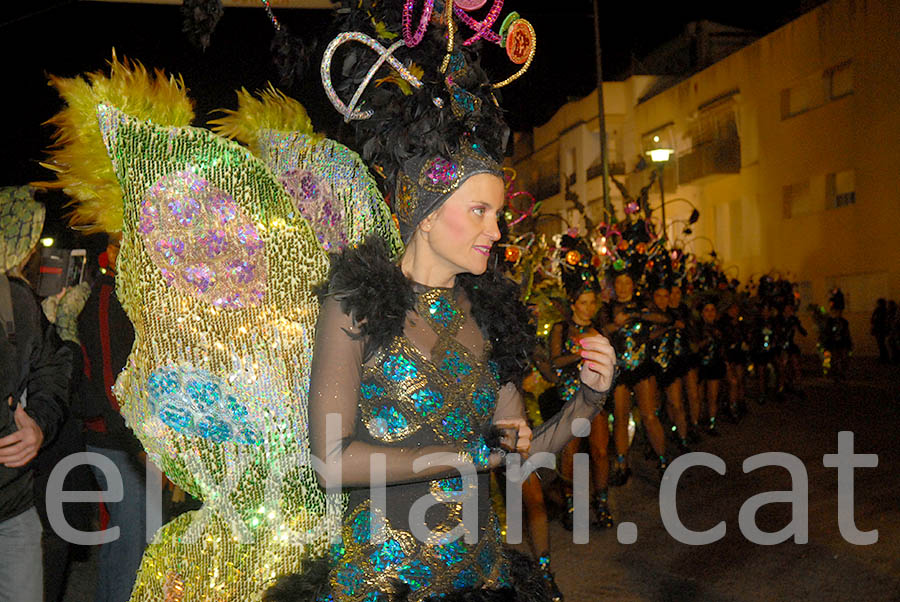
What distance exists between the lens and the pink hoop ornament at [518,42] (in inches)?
110

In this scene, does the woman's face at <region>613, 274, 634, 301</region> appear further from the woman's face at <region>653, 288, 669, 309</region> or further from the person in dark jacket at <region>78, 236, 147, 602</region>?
the person in dark jacket at <region>78, 236, 147, 602</region>

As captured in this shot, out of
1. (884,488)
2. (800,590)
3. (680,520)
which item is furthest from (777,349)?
(800,590)

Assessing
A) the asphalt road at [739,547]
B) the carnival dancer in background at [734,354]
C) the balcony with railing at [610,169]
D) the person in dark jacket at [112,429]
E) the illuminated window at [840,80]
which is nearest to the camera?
the person in dark jacket at [112,429]

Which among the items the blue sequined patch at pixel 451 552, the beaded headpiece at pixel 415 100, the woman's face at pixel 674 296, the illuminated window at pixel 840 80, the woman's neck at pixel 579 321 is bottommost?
the blue sequined patch at pixel 451 552

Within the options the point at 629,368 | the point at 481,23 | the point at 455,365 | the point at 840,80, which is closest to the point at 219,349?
the point at 455,365

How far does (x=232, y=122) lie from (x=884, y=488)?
22.9 feet

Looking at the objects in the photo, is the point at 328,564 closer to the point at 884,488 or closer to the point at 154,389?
the point at 154,389

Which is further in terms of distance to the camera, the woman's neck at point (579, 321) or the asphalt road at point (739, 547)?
the woman's neck at point (579, 321)

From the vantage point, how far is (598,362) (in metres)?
2.62

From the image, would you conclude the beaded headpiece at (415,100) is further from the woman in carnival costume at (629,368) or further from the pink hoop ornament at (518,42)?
the woman in carnival costume at (629,368)

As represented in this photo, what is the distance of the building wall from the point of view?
23.5 meters

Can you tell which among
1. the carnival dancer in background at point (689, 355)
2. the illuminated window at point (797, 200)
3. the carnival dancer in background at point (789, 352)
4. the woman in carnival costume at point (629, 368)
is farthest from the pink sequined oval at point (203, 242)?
the illuminated window at point (797, 200)

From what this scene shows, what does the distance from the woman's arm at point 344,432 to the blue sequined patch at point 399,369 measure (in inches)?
2.9

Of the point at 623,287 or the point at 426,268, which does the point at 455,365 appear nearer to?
the point at 426,268
